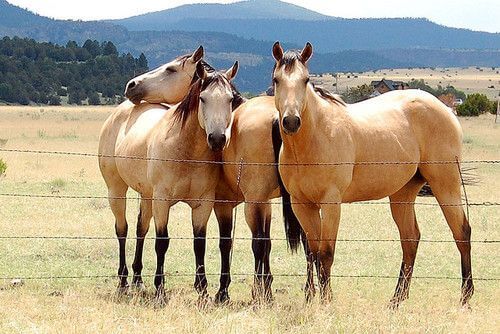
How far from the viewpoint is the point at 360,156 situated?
7121 mm

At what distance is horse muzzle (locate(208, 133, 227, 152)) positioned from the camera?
708 centimetres

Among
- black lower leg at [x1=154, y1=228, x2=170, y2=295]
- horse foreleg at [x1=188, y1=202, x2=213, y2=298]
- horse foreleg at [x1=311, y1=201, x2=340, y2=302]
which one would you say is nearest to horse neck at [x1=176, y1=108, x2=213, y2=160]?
horse foreleg at [x1=188, y1=202, x2=213, y2=298]

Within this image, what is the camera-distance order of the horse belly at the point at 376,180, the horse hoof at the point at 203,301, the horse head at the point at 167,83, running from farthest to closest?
the horse head at the point at 167,83 → the horse belly at the point at 376,180 → the horse hoof at the point at 203,301

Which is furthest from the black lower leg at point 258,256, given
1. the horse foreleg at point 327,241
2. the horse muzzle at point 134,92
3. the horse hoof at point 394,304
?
the horse muzzle at point 134,92

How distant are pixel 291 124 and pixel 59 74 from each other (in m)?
77.2

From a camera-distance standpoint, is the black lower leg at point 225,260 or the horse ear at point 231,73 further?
the horse ear at point 231,73

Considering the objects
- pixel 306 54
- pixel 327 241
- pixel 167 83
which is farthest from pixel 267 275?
pixel 167 83

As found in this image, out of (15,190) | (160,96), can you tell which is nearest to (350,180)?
(160,96)

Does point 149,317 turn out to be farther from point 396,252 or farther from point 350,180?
point 396,252

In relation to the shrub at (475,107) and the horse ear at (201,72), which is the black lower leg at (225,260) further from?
the shrub at (475,107)

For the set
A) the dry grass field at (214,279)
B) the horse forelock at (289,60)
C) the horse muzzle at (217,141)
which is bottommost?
the dry grass field at (214,279)

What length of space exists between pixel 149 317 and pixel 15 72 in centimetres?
7659

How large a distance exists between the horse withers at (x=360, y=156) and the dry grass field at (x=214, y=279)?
1.95ft

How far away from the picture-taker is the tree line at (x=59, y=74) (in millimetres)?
75062
